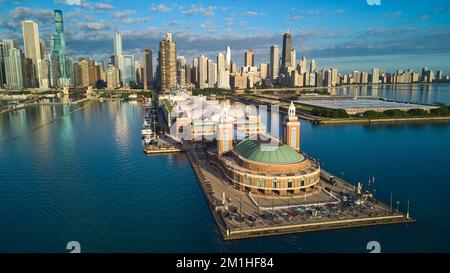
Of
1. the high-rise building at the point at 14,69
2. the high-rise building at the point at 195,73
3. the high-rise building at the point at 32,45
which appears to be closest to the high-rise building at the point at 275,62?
the high-rise building at the point at 195,73

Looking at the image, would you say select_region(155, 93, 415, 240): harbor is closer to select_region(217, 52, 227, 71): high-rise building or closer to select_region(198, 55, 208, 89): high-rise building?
select_region(198, 55, 208, 89): high-rise building

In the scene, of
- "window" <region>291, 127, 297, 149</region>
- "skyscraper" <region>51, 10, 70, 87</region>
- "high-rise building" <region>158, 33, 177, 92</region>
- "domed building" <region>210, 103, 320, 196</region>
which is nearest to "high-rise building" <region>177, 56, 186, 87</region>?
"high-rise building" <region>158, 33, 177, 92</region>

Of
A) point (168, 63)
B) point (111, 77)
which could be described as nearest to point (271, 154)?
point (168, 63)

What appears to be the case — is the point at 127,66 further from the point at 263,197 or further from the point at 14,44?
the point at 263,197

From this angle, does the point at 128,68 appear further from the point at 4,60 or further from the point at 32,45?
the point at 4,60

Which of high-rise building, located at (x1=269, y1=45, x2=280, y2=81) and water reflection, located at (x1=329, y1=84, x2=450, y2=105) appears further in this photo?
high-rise building, located at (x1=269, y1=45, x2=280, y2=81)
